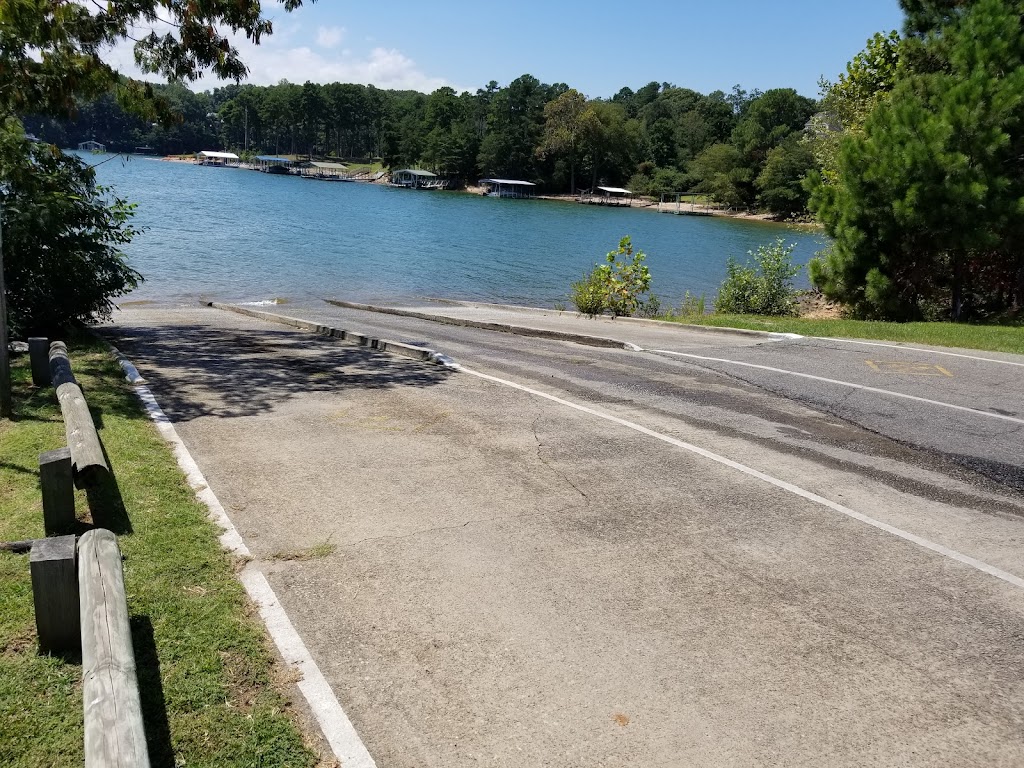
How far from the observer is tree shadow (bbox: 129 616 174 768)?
11.3 feet

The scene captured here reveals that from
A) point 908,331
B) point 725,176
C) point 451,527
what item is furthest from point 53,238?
point 725,176

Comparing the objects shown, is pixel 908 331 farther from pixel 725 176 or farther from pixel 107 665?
pixel 725 176

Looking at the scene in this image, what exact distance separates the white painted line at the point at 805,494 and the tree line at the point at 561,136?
92115mm

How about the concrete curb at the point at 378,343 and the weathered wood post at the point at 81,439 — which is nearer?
the weathered wood post at the point at 81,439

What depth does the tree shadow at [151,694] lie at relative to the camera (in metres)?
3.44

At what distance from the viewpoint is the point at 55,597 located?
13.3 feet

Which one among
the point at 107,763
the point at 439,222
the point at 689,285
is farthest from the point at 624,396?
the point at 439,222

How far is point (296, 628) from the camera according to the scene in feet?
14.8

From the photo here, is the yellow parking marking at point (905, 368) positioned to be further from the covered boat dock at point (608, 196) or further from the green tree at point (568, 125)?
the green tree at point (568, 125)

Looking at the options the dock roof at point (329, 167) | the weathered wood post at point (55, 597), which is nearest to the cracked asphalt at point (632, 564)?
the weathered wood post at point (55, 597)

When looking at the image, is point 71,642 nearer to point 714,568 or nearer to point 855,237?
point 714,568

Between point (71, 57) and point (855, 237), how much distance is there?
16.5m

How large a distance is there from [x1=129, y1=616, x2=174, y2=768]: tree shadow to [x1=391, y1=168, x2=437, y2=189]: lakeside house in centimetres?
12960

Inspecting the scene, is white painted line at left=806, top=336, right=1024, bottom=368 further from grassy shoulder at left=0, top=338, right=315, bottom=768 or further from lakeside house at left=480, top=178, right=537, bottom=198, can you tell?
lakeside house at left=480, top=178, right=537, bottom=198
